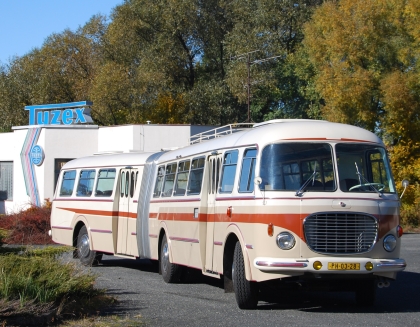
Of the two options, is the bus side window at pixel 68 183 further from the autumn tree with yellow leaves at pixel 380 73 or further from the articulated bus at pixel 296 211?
the autumn tree with yellow leaves at pixel 380 73

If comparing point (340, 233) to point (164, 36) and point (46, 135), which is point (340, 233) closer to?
point (46, 135)

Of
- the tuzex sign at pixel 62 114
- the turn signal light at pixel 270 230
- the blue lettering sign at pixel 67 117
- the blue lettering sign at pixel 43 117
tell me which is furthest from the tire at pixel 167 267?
the blue lettering sign at pixel 43 117

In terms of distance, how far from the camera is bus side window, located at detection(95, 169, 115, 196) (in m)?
19.0

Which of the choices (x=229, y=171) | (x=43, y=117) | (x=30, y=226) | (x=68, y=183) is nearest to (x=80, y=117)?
(x=43, y=117)

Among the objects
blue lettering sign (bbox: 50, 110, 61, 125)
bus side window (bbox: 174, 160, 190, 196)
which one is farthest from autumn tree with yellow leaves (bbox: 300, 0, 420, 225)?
bus side window (bbox: 174, 160, 190, 196)

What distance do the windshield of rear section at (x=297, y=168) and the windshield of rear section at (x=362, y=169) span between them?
0.19 metres

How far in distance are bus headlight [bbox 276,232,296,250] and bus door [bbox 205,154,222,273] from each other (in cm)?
245

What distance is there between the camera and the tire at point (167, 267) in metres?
15.7

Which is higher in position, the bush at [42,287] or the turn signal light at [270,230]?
the turn signal light at [270,230]

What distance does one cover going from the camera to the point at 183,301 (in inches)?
495

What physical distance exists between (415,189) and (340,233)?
88.6 feet

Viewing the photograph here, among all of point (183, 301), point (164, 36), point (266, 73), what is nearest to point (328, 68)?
point (266, 73)

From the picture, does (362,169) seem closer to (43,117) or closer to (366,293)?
(366,293)

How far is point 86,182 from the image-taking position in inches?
788
